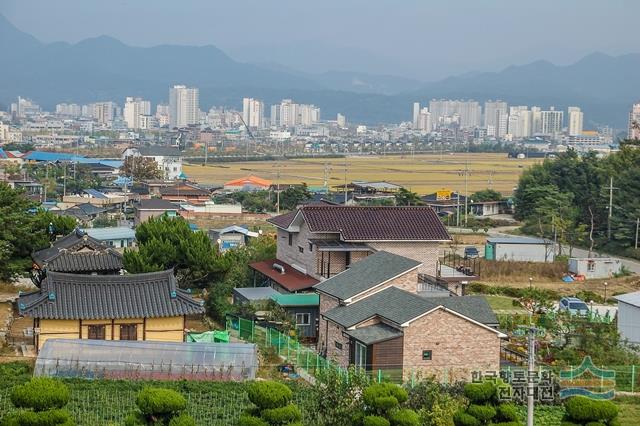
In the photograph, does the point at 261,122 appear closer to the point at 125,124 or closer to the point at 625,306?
the point at 125,124

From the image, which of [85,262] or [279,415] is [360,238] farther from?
[279,415]

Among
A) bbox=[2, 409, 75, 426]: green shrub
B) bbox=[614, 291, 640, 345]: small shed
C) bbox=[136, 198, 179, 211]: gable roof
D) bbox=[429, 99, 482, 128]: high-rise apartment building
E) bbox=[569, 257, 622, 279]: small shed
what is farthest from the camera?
bbox=[429, 99, 482, 128]: high-rise apartment building

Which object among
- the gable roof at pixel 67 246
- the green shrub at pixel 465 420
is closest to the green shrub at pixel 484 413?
the green shrub at pixel 465 420

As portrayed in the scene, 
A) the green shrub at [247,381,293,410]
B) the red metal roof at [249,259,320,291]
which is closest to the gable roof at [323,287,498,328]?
the red metal roof at [249,259,320,291]

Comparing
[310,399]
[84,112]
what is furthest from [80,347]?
[84,112]

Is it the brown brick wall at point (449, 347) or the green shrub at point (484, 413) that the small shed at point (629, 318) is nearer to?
the brown brick wall at point (449, 347)

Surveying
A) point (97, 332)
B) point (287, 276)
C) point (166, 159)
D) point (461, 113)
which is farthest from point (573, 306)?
point (461, 113)

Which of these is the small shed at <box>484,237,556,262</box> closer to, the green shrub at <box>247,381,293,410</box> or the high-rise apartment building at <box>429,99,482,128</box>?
the green shrub at <box>247,381,293,410</box>
